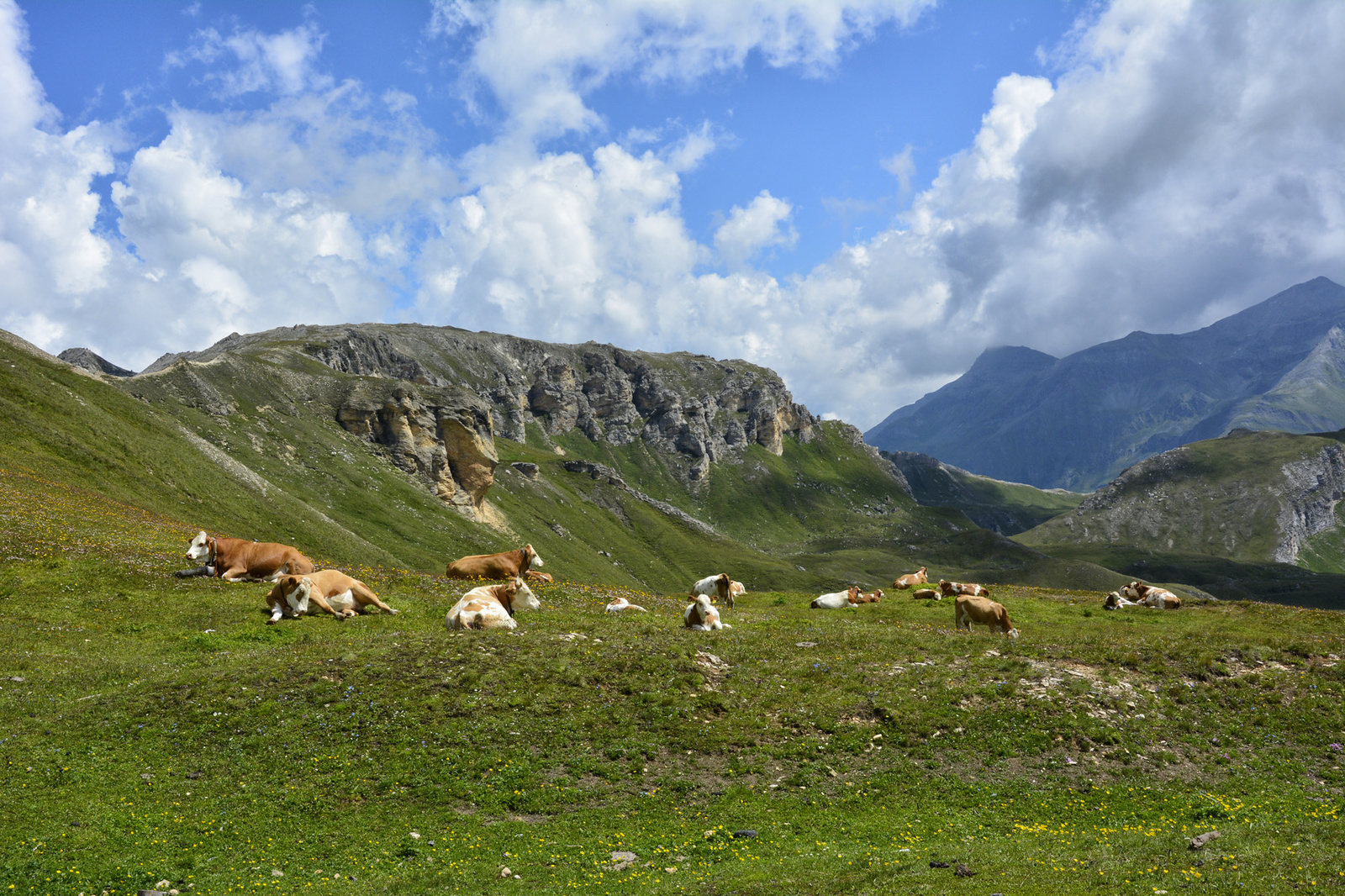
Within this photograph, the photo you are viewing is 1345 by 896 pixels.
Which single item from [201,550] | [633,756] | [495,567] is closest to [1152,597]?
[495,567]

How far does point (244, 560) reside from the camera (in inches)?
1144

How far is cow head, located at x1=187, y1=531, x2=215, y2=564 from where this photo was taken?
29062 mm

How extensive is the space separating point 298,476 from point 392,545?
72.4 ft

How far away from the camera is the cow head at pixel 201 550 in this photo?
1144 inches

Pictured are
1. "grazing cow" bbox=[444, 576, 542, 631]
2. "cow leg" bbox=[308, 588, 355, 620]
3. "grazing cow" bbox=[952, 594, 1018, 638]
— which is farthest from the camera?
"grazing cow" bbox=[952, 594, 1018, 638]

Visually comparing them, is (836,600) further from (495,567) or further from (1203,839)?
(1203,839)

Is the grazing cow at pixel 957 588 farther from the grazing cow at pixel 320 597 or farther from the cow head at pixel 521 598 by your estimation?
the grazing cow at pixel 320 597

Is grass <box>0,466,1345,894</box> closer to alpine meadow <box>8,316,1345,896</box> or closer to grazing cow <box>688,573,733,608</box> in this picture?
alpine meadow <box>8,316,1345,896</box>

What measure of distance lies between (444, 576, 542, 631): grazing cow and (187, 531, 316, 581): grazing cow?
28.1ft

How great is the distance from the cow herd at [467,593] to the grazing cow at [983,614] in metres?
0.03

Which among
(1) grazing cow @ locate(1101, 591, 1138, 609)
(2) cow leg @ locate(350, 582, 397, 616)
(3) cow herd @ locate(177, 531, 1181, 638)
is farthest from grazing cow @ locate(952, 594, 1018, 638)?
(2) cow leg @ locate(350, 582, 397, 616)

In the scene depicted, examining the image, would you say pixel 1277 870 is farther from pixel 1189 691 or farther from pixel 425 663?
pixel 425 663

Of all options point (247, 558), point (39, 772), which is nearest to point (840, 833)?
point (39, 772)

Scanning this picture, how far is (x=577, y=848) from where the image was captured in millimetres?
12797
